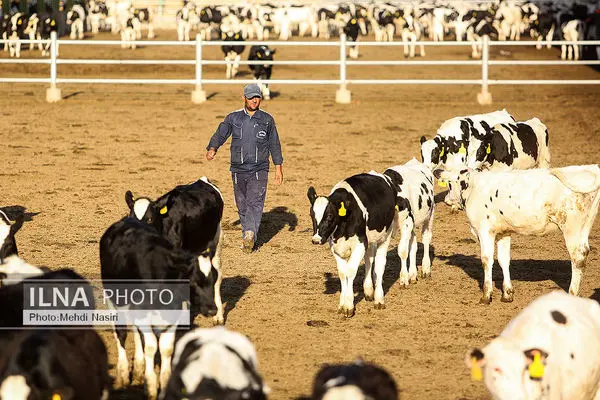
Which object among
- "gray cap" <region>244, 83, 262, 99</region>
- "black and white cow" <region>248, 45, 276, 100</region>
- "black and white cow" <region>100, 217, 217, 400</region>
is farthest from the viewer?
"black and white cow" <region>248, 45, 276, 100</region>

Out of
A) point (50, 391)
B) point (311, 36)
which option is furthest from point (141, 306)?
point (311, 36)

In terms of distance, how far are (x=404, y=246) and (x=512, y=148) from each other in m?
4.50

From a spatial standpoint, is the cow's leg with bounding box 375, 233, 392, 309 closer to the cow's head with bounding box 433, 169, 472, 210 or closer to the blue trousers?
the cow's head with bounding box 433, 169, 472, 210

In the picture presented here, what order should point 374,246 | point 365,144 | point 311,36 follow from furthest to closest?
point 311,36, point 365,144, point 374,246

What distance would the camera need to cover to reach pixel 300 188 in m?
17.7

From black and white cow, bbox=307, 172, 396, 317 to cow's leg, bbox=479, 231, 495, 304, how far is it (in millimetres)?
958

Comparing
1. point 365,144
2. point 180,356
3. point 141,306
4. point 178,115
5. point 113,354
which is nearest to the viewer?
point 180,356

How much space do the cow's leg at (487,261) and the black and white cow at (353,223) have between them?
3.14ft

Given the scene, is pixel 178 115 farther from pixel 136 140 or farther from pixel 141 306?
pixel 141 306

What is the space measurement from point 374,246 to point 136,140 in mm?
11528

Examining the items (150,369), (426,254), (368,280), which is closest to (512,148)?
(426,254)

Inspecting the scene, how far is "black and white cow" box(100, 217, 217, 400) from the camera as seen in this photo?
8586mm

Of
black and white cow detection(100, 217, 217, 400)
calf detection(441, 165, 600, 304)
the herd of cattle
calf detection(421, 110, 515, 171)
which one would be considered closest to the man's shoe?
the herd of cattle

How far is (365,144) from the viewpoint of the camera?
2212 cm
